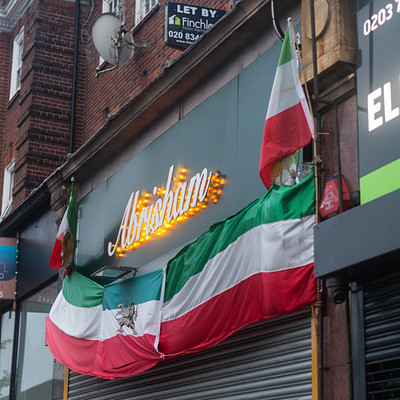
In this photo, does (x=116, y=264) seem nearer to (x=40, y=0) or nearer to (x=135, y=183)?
(x=135, y=183)

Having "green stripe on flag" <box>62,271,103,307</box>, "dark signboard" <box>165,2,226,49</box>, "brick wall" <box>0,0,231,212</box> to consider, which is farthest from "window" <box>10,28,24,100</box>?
"dark signboard" <box>165,2,226,49</box>

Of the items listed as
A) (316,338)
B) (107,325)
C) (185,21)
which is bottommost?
(316,338)

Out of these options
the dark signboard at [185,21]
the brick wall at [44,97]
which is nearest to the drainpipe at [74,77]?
the brick wall at [44,97]

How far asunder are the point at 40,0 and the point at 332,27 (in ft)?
43.9

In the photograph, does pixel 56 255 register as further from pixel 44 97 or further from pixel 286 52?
pixel 286 52

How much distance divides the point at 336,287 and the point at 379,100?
6.77ft

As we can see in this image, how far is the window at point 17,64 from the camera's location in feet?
79.1

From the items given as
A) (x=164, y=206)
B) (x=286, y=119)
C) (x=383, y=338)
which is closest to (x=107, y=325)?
(x=164, y=206)

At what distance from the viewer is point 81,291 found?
1588cm

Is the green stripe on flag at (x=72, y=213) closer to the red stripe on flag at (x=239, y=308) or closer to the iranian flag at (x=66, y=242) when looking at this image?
the iranian flag at (x=66, y=242)

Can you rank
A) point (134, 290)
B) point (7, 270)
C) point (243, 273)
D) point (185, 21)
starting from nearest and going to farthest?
point (243, 273)
point (134, 290)
point (185, 21)
point (7, 270)

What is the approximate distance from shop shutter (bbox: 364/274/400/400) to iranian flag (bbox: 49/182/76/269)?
8.77 m

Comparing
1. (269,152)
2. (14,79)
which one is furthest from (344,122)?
(14,79)

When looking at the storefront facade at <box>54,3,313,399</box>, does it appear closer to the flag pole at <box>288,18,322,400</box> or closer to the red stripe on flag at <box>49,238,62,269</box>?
the flag pole at <box>288,18,322,400</box>
